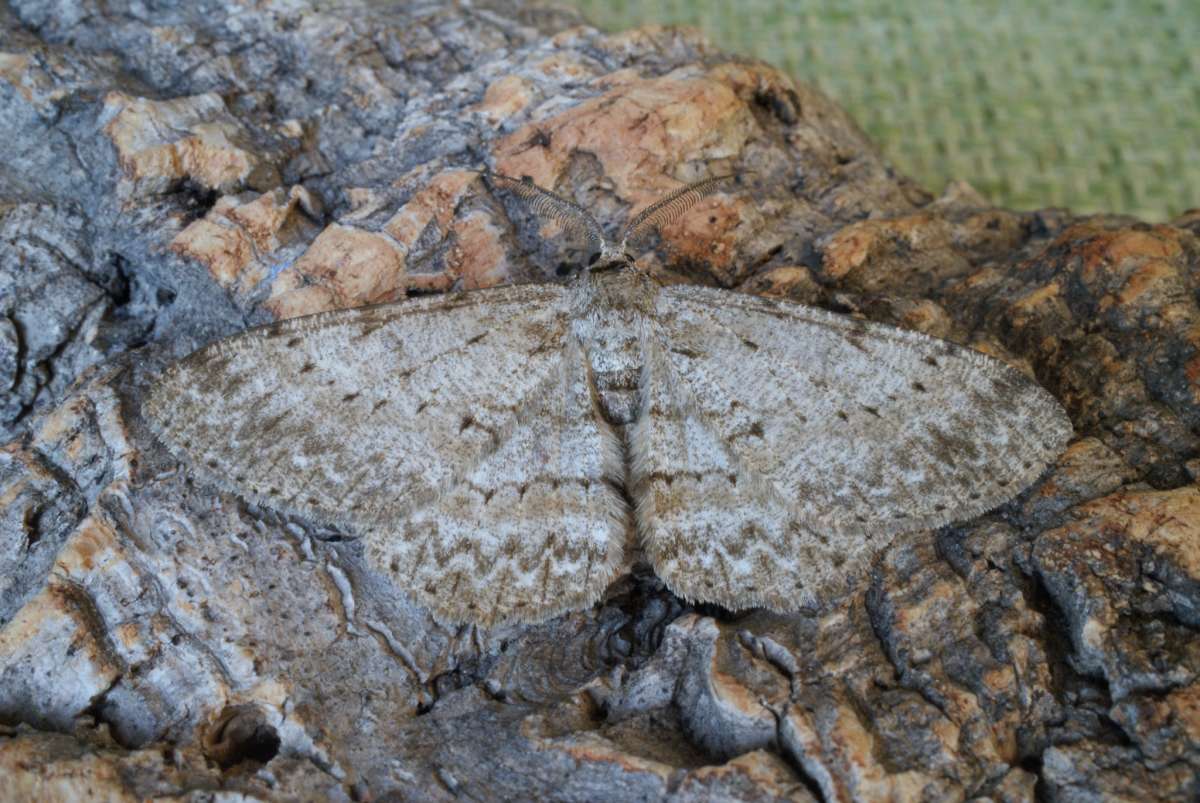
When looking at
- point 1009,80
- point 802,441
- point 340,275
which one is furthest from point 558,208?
point 1009,80

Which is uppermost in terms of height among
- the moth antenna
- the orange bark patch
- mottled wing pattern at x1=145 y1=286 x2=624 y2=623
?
the moth antenna

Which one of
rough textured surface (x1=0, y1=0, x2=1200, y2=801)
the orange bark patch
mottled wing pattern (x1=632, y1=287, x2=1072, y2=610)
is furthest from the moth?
the orange bark patch

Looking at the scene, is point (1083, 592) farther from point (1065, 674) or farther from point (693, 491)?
point (693, 491)

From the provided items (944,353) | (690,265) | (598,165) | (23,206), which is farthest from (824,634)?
(23,206)

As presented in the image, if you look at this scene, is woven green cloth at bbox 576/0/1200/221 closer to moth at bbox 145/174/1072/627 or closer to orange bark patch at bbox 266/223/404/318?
moth at bbox 145/174/1072/627

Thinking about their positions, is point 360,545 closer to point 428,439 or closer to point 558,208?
point 428,439
